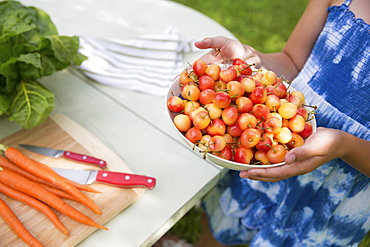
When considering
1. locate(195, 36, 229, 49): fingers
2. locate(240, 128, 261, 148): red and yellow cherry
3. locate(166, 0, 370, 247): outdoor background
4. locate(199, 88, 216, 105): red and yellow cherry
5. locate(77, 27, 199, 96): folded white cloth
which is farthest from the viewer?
locate(166, 0, 370, 247): outdoor background

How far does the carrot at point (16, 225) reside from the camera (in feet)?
2.93

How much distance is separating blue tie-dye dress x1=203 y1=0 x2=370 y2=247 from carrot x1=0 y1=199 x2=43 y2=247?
87cm

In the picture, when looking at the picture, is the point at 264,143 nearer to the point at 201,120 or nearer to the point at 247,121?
the point at 247,121

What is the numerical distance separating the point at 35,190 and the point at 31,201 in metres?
0.04

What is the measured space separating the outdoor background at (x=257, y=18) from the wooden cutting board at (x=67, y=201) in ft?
8.62

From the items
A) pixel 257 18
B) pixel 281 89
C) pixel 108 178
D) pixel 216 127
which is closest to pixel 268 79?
pixel 281 89

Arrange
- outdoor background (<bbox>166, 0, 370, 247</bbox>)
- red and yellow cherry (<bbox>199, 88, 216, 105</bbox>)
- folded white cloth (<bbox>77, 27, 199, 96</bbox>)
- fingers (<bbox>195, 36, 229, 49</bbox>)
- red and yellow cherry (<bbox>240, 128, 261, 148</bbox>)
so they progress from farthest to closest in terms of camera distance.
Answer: outdoor background (<bbox>166, 0, 370, 247</bbox>), folded white cloth (<bbox>77, 27, 199, 96</bbox>), fingers (<bbox>195, 36, 229, 49</bbox>), red and yellow cherry (<bbox>199, 88, 216, 105</bbox>), red and yellow cherry (<bbox>240, 128, 261, 148</bbox>)

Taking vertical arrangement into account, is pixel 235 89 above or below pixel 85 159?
above

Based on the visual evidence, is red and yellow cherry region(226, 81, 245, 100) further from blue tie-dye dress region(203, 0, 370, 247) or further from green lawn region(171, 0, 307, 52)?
green lawn region(171, 0, 307, 52)

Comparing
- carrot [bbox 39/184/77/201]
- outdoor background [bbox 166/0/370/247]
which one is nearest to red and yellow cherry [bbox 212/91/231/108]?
carrot [bbox 39/184/77/201]

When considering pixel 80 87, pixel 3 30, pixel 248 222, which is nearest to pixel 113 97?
pixel 80 87

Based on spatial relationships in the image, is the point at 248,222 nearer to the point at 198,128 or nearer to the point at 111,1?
the point at 198,128

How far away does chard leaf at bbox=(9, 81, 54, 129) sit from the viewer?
45.8 inches

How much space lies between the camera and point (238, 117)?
0.97m
